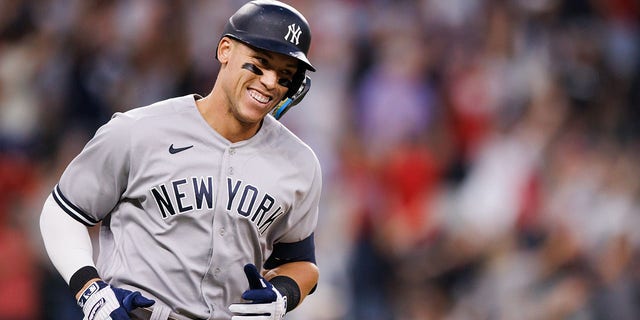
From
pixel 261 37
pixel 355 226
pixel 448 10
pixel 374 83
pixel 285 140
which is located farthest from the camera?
pixel 448 10

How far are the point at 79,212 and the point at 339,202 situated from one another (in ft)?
13.6

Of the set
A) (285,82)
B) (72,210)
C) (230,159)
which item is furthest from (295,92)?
(72,210)

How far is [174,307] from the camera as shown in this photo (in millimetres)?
3510

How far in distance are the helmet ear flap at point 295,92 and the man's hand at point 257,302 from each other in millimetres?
658

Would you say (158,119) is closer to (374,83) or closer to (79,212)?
(79,212)

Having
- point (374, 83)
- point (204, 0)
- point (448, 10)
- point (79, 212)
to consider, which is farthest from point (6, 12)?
point (79, 212)

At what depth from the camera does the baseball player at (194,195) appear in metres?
3.50

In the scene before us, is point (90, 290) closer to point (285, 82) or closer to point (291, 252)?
point (291, 252)

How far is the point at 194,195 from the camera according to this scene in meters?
3.52

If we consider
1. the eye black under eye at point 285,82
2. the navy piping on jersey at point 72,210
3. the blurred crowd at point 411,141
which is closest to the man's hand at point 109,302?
the navy piping on jersey at point 72,210

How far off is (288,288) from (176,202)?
0.50m

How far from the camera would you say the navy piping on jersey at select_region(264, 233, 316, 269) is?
3855 millimetres

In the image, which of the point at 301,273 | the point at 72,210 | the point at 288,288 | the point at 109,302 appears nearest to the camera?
the point at 109,302

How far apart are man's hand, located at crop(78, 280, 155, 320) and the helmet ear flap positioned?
873mm
